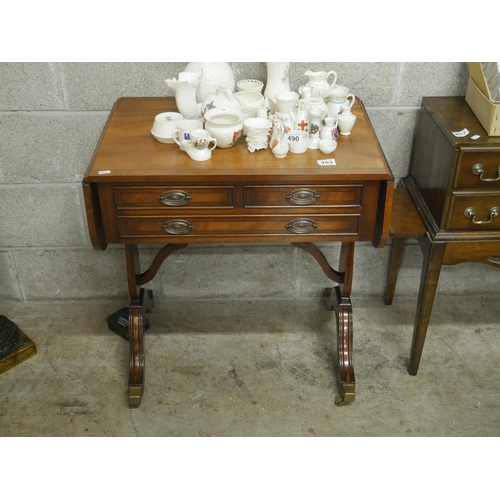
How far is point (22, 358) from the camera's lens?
267 centimetres

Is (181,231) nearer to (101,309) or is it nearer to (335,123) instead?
(335,123)

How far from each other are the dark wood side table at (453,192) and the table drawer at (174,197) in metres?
0.74

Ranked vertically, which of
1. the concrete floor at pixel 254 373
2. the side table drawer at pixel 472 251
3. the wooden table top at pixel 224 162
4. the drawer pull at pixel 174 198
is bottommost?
the concrete floor at pixel 254 373

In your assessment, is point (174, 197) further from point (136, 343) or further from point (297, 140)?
point (136, 343)

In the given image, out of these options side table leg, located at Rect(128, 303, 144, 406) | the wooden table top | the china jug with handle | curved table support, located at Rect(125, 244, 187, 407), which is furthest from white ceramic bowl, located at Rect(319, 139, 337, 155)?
side table leg, located at Rect(128, 303, 144, 406)

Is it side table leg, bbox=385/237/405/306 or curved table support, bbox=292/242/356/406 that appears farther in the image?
side table leg, bbox=385/237/405/306

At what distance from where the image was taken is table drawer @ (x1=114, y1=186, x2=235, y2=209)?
6.75ft

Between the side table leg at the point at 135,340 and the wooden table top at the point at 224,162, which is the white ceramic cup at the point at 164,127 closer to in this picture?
the wooden table top at the point at 224,162

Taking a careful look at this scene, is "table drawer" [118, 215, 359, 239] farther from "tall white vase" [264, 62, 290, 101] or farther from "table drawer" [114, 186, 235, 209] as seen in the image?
"tall white vase" [264, 62, 290, 101]

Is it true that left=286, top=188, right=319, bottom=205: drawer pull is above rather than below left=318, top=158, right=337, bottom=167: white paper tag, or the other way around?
below

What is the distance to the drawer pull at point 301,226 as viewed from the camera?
Answer: 213 centimetres

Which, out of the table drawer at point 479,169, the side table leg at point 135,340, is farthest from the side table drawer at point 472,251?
the side table leg at point 135,340

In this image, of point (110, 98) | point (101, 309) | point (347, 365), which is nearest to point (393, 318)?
point (347, 365)

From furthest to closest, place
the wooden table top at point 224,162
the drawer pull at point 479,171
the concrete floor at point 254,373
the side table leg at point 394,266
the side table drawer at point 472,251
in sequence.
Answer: the side table leg at point 394,266 < the concrete floor at point 254,373 < the side table drawer at point 472,251 < the drawer pull at point 479,171 < the wooden table top at point 224,162
